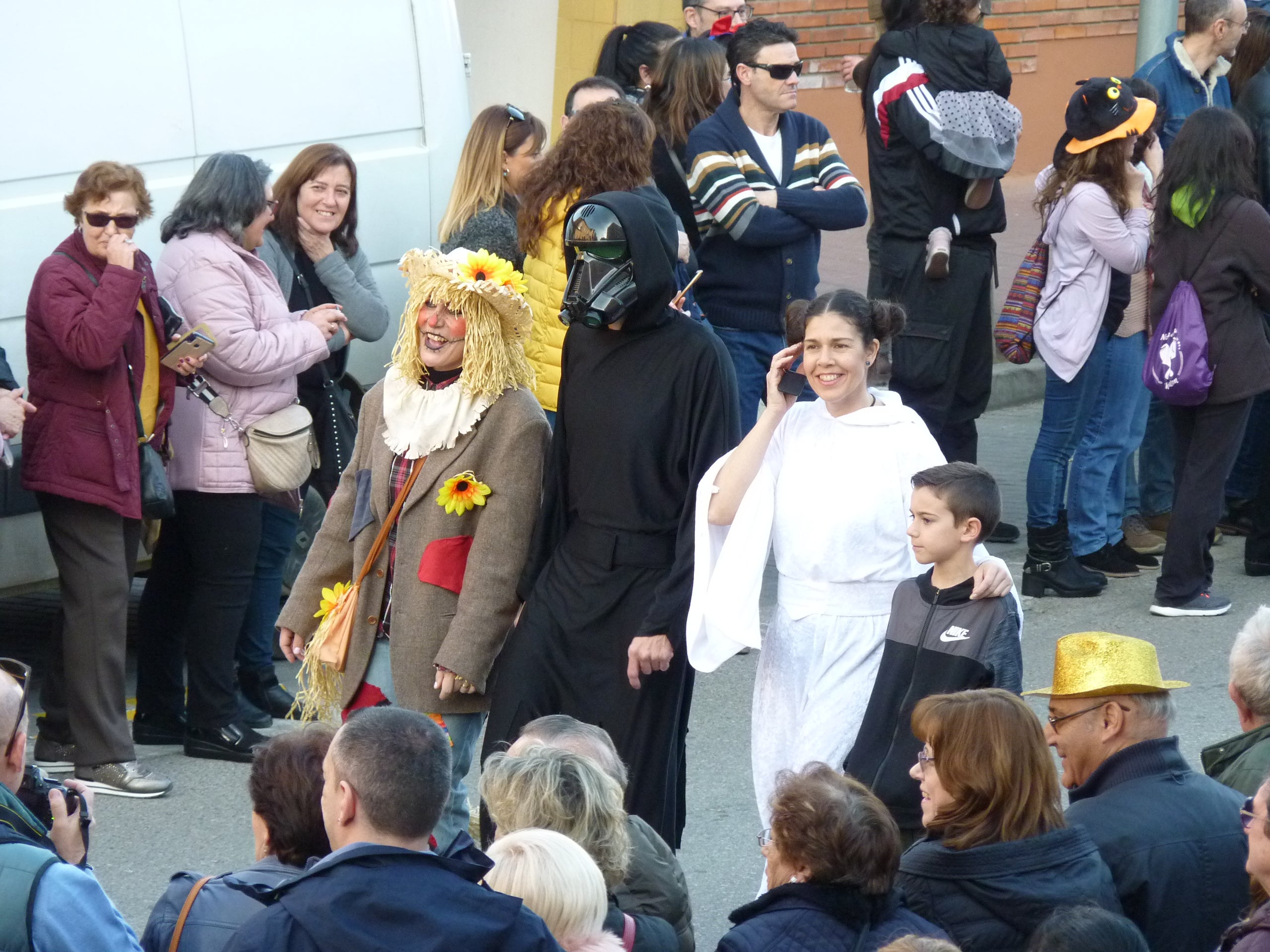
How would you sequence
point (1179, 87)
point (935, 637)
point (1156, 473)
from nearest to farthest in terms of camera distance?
point (935, 637) < point (1156, 473) < point (1179, 87)

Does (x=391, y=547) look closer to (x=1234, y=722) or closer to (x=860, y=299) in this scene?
(x=860, y=299)

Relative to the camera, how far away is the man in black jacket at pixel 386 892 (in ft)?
8.73

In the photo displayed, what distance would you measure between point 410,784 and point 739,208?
4.42 meters

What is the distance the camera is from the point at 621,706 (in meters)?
4.50

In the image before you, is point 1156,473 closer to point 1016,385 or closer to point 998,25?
point 1016,385

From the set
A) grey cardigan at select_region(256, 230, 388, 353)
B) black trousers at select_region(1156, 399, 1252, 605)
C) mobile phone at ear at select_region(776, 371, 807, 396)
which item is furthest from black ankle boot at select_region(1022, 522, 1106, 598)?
mobile phone at ear at select_region(776, 371, 807, 396)

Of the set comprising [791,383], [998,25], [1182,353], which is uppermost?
[998,25]

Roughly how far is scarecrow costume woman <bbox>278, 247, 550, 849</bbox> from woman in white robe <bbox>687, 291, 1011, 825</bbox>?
564 mm

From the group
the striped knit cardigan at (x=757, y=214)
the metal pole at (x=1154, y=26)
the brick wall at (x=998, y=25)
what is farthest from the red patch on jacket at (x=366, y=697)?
the brick wall at (x=998, y=25)

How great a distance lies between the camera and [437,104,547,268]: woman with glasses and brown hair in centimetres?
637

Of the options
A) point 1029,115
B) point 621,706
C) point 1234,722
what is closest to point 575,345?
point 621,706

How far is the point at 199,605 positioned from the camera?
5719 mm

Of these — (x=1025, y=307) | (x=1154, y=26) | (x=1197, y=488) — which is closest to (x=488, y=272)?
(x=1025, y=307)

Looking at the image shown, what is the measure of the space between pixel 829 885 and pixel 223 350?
3.17 meters
